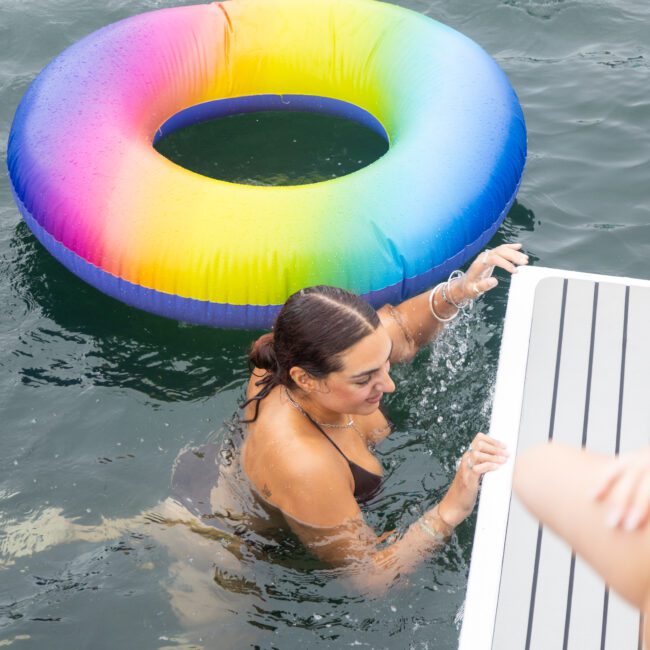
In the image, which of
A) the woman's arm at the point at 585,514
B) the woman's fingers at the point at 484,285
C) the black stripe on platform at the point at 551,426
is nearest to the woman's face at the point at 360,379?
the black stripe on platform at the point at 551,426

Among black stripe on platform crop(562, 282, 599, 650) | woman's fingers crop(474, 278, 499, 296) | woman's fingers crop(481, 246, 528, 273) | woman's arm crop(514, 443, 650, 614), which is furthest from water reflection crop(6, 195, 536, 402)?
woman's arm crop(514, 443, 650, 614)

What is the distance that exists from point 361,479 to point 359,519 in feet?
0.50

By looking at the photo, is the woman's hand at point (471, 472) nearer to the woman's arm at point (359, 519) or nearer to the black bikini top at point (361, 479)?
the woman's arm at point (359, 519)

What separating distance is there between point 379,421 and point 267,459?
554 mm

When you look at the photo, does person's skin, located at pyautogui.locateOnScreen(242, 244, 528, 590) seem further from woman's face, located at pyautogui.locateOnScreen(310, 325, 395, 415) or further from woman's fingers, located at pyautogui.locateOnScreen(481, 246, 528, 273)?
woman's fingers, located at pyautogui.locateOnScreen(481, 246, 528, 273)

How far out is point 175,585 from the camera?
308 cm

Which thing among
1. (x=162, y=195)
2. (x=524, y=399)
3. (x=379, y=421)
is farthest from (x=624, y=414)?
(x=162, y=195)

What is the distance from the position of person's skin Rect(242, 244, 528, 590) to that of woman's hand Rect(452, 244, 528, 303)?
0.62m

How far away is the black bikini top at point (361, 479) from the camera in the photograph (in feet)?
9.54

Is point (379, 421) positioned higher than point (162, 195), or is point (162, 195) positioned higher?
point (162, 195)

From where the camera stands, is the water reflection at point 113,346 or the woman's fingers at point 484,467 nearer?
the woman's fingers at point 484,467

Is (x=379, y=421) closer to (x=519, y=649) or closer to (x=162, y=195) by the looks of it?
(x=519, y=649)

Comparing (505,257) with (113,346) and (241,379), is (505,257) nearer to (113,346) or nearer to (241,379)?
(241,379)

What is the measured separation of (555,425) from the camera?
3.02 m
